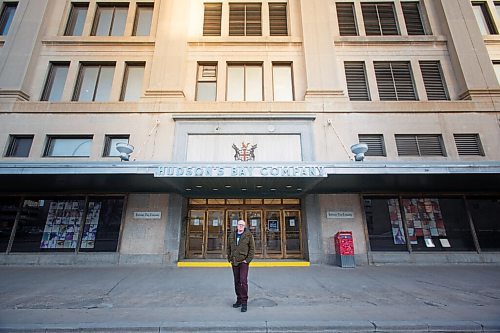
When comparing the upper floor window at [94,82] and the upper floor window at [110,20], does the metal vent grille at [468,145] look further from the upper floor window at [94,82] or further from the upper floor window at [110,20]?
the upper floor window at [110,20]

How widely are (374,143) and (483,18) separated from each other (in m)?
12.1

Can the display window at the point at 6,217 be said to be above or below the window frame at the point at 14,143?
below

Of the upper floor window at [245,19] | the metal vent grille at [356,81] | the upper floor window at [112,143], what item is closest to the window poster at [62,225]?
the upper floor window at [112,143]

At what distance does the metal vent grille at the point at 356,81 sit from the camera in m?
13.7

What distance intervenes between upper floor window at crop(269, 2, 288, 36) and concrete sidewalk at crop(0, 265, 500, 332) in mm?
14162

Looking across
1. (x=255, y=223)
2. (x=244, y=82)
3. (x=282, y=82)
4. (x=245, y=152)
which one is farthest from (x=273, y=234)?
(x=244, y=82)

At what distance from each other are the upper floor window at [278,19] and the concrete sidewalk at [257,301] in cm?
1416

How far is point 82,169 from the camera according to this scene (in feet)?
28.3

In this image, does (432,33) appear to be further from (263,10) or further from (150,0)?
(150,0)

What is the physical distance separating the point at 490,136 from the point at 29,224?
22999 millimetres

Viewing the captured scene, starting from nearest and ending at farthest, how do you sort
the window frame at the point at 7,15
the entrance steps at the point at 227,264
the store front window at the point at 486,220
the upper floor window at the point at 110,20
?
the entrance steps at the point at 227,264 < the store front window at the point at 486,220 < the window frame at the point at 7,15 < the upper floor window at the point at 110,20

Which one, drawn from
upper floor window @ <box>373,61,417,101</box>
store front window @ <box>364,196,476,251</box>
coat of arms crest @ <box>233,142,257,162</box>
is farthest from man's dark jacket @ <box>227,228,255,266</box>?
upper floor window @ <box>373,61,417,101</box>

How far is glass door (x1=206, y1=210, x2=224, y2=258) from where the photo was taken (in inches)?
475

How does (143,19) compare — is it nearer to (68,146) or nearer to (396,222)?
(68,146)
